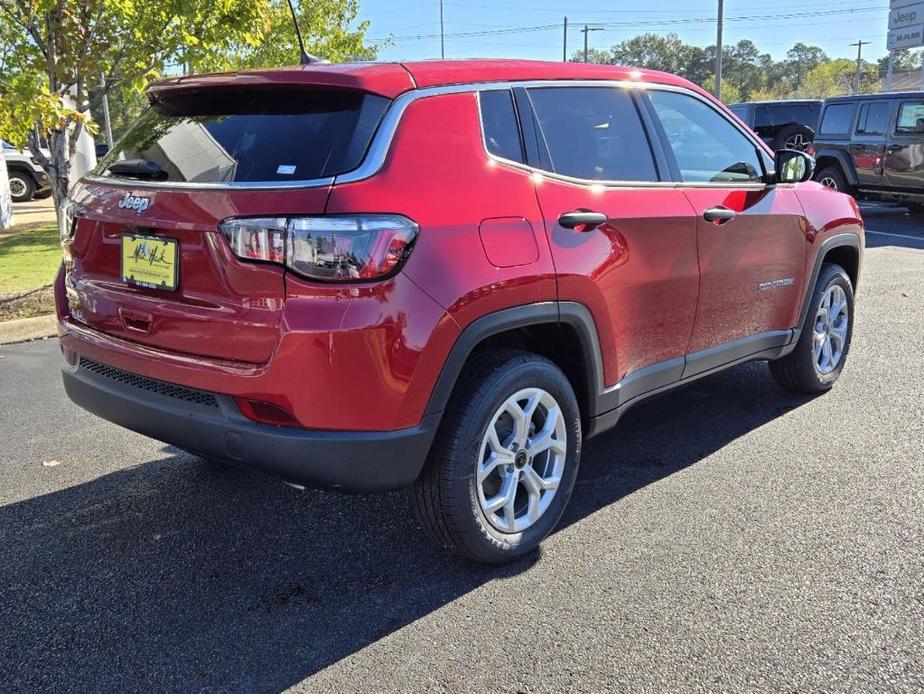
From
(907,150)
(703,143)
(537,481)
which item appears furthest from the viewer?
(907,150)

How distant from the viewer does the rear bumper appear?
8.52 feet

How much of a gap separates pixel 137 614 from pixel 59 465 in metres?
1.58

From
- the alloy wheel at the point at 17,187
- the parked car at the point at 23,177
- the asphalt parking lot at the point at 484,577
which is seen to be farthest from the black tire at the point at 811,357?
the alloy wheel at the point at 17,187

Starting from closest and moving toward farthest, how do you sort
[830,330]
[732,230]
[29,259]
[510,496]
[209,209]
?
[209,209], [510,496], [732,230], [830,330], [29,259]

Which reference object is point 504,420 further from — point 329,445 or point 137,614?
point 137,614

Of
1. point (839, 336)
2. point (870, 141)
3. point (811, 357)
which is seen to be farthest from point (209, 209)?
point (870, 141)

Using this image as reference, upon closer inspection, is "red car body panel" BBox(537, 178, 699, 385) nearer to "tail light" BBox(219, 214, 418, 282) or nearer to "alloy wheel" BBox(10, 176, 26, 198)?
"tail light" BBox(219, 214, 418, 282)

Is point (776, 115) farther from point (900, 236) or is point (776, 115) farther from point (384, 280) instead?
point (384, 280)

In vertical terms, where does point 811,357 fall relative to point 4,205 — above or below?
above

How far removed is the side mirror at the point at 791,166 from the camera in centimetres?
438

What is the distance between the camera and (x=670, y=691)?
2428mm

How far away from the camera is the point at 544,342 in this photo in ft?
11.0

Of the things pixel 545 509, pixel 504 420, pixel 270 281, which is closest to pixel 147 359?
pixel 270 281

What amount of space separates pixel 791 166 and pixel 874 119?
10.8 m
